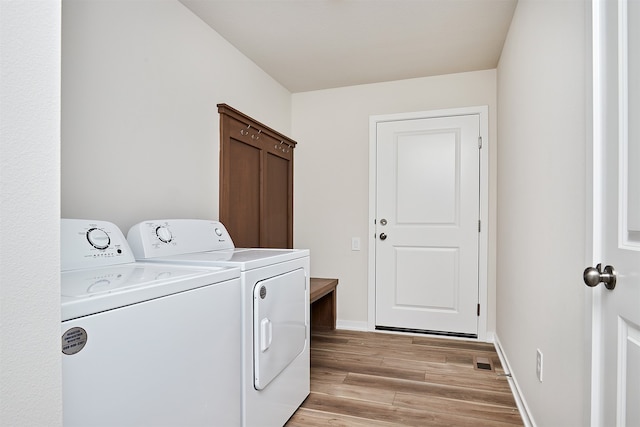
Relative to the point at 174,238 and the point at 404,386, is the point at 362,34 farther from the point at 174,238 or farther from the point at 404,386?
the point at 404,386

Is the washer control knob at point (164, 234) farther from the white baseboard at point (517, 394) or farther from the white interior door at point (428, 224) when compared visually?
the white interior door at point (428, 224)

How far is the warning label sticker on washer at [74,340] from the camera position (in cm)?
79

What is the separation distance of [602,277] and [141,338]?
3.97 feet

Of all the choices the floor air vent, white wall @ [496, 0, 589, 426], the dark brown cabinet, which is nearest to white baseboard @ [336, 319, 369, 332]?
the dark brown cabinet

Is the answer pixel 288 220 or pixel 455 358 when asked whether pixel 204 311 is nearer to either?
pixel 455 358

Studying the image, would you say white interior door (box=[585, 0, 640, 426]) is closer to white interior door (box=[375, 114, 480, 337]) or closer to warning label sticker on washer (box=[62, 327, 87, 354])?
warning label sticker on washer (box=[62, 327, 87, 354])

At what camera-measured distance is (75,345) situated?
0.81 meters

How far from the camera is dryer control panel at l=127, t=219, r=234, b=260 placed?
66.7 inches

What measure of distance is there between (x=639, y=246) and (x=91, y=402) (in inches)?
50.2

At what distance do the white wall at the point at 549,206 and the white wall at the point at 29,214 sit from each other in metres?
1.30

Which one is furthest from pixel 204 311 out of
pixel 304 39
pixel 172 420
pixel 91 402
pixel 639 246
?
pixel 304 39

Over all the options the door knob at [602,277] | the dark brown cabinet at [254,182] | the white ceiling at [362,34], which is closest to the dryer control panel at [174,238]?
the dark brown cabinet at [254,182]

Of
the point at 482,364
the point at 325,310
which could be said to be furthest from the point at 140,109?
the point at 482,364

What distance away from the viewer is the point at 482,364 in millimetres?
2584
